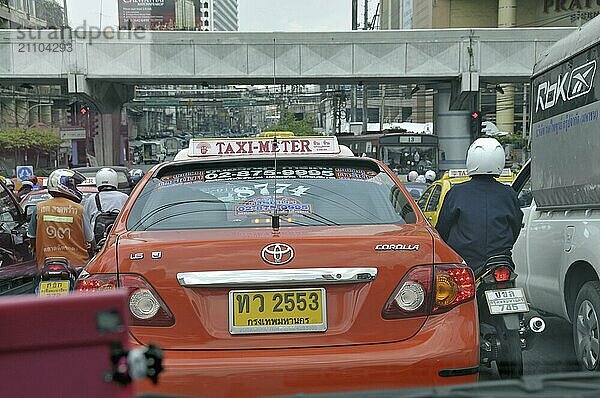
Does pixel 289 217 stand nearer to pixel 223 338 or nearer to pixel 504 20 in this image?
pixel 223 338

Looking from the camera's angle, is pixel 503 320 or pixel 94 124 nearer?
pixel 503 320

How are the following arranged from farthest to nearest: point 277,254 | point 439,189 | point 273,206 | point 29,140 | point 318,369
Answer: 1. point 29,140
2. point 439,189
3. point 273,206
4. point 277,254
5. point 318,369

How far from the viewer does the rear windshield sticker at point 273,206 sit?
3.95m

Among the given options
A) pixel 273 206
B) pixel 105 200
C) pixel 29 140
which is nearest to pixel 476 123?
pixel 105 200

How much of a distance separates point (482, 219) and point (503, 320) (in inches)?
29.8

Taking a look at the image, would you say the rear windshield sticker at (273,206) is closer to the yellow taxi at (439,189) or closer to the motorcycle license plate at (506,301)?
the motorcycle license plate at (506,301)

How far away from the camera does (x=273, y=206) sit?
157 inches

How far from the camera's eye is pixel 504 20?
53.8 meters

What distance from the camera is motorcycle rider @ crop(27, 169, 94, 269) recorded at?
6.79 metres

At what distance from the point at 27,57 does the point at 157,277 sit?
2797cm

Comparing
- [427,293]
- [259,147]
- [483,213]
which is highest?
[259,147]

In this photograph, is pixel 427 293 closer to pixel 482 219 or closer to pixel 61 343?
pixel 482 219

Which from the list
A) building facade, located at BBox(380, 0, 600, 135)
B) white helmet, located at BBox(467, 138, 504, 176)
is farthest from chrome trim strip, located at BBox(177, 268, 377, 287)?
building facade, located at BBox(380, 0, 600, 135)

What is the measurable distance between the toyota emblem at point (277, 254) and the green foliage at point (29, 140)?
4824cm
